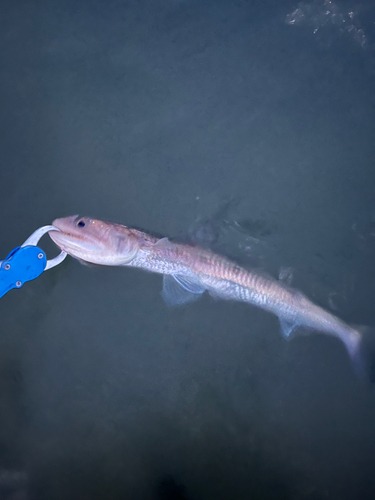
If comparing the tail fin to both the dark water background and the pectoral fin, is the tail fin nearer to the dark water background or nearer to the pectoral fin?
the dark water background

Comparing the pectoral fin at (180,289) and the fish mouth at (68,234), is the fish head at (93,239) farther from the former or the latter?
the pectoral fin at (180,289)

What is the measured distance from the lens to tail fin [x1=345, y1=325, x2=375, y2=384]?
9.99ft

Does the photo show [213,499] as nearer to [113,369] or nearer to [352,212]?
[113,369]

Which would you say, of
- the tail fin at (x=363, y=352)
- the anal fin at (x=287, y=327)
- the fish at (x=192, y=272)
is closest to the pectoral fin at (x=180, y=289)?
the fish at (x=192, y=272)

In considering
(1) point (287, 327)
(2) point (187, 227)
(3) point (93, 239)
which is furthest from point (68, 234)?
(1) point (287, 327)

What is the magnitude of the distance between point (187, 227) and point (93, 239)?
2.45 feet

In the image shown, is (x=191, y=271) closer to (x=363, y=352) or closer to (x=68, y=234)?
(x=68, y=234)

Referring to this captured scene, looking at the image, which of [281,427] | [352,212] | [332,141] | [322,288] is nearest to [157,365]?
[281,427]

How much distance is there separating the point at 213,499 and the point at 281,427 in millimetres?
799

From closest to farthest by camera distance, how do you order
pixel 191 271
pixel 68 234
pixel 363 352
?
pixel 68 234, pixel 191 271, pixel 363 352

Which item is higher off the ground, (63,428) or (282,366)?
(63,428)

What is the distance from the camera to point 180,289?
3.00m

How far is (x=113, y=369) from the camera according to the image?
10.2 feet

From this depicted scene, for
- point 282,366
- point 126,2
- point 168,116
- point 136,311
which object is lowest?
point 282,366
